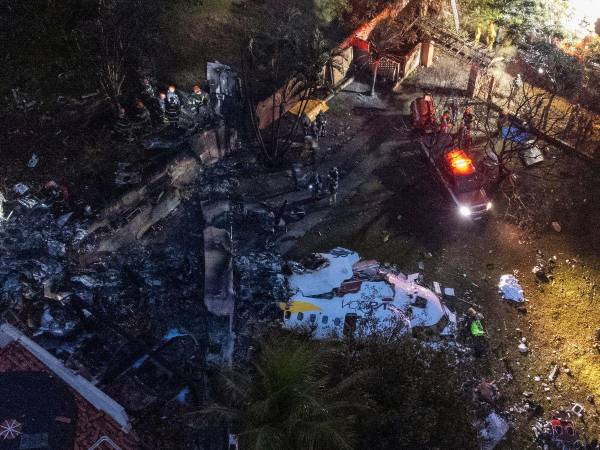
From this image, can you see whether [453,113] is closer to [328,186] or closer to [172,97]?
[328,186]

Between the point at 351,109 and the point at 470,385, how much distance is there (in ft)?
37.7

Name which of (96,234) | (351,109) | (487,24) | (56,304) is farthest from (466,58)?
(56,304)

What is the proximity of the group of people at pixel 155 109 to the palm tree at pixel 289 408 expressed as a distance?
10.7 meters

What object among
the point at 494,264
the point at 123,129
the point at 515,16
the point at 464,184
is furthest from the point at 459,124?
the point at 123,129

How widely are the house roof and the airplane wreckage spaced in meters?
4.72

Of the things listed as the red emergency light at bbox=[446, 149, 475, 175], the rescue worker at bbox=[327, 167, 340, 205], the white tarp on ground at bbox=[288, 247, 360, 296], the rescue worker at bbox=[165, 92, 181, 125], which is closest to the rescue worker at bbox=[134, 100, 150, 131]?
the rescue worker at bbox=[165, 92, 181, 125]

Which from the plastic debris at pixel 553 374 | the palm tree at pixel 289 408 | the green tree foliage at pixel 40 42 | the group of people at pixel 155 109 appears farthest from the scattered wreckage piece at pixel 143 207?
the plastic debris at pixel 553 374

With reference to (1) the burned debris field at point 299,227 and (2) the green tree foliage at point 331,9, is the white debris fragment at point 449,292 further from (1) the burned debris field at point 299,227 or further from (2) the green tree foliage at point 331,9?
(2) the green tree foliage at point 331,9

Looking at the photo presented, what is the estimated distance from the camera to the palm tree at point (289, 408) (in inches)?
328

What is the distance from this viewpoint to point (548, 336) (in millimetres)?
13898

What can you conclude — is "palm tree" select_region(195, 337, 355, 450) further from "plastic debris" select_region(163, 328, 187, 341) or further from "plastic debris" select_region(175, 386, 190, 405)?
"plastic debris" select_region(163, 328, 187, 341)

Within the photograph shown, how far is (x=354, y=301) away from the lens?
13781mm

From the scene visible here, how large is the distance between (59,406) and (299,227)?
326 inches

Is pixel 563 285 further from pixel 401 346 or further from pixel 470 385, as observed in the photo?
pixel 401 346
